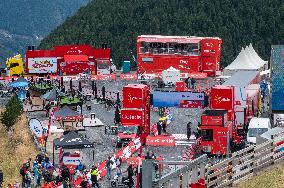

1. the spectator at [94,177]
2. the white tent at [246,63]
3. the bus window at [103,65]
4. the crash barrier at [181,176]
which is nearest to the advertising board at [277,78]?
the spectator at [94,177]

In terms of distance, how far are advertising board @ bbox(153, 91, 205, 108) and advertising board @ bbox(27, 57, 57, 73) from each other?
25.2m

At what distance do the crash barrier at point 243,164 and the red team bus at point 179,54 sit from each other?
51.3 metres

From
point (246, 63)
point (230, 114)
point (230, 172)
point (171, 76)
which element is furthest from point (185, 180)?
point (246, 63)

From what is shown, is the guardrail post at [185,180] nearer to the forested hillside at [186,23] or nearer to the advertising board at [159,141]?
the advertising board at [159,141]

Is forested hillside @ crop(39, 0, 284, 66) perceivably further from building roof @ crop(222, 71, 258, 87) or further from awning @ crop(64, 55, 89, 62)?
building roof @ crop(222, 71, 258, 87)

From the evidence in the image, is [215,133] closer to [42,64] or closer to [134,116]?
[134,116]

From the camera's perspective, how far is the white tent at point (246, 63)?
254 ft

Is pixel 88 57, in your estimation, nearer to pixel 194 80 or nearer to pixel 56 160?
pixel 194 80

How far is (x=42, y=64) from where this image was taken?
7669 centimetres

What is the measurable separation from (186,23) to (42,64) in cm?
9458

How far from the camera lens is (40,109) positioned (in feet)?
198

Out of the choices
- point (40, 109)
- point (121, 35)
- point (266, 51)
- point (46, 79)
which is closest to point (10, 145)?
point (40, 109)

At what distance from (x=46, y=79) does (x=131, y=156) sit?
96.5 ft

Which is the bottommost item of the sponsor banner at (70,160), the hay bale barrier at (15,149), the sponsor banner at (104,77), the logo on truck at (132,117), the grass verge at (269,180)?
the hay bale barrier at (15,149)
